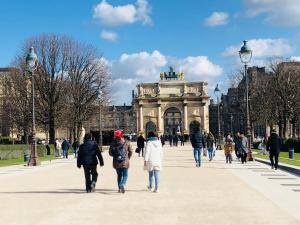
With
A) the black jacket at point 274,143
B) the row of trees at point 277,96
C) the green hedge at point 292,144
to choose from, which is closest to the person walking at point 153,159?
the black jacket at point 274,143

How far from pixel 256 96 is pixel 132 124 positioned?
391ft

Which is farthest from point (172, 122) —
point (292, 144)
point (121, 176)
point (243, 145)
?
point (121, 176)

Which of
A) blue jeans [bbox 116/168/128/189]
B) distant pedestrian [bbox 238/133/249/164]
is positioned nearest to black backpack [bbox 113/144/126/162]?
blue jeans [bbox 116/168/128/189]

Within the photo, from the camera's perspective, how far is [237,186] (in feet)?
56.8

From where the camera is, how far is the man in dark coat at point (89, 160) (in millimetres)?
15859

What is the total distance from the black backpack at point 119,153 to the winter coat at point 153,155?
0.70m

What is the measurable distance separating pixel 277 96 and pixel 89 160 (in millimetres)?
57471

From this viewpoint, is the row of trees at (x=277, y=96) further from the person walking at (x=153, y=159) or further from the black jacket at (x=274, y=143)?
the person walking at (x=153, y=159)

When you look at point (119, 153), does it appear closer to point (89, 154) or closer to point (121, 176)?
point (121, 176)

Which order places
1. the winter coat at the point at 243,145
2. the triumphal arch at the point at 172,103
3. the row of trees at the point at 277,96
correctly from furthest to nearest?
the triumphal arch at the point at 172,103
the row of trees at the point at 277,96
the winter coat at the point at 243,145

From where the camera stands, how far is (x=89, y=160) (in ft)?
52.2

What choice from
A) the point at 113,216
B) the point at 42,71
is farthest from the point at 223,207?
the point at 42,71

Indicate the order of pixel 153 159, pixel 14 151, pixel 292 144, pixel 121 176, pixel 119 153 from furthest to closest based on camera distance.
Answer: pixel 292 144 < pixel 14 151 < pixel 153 159 < pixel 119 153 < pixel 121 176

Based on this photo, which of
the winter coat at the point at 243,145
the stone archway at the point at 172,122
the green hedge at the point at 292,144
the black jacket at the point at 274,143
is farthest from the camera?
the stone archway at the point at 172,122
